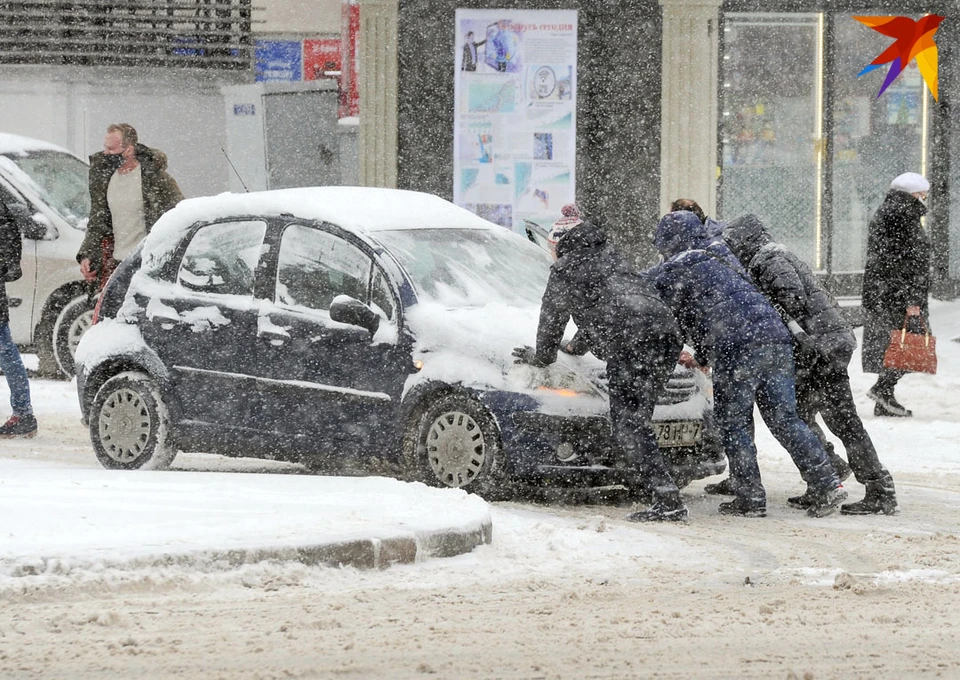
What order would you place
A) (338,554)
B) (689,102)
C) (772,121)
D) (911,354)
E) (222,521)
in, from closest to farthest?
(338,554) < (222,521) < (911,354) < (689,102) < (772,121)

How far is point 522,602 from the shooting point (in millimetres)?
6453

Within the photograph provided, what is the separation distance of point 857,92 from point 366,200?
10.0 m

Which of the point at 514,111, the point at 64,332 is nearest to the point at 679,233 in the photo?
the point at 64,332

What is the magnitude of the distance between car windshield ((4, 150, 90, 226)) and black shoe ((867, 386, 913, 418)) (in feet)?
20.8

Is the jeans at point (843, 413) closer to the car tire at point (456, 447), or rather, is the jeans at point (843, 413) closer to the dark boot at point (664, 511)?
the dark boot at point (664, 511)

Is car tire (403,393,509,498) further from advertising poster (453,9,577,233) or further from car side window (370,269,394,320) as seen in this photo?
advertising poster (453,9,577,233)

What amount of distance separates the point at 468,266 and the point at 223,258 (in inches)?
52.9

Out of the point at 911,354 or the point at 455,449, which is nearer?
the point at 455,449

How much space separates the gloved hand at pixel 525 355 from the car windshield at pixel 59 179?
6.57 metres

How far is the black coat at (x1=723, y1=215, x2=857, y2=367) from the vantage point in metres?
8.84

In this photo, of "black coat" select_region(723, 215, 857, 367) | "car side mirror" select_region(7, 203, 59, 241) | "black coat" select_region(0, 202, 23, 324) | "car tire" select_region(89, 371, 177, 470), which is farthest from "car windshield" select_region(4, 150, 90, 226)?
"black coat" select_region(723, 215, 857, 367)

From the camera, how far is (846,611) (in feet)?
20.7

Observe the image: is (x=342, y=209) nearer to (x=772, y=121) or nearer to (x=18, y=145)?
(x=18, y=145)

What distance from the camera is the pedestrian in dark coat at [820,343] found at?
883 centimetres
